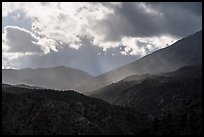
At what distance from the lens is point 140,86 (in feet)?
570

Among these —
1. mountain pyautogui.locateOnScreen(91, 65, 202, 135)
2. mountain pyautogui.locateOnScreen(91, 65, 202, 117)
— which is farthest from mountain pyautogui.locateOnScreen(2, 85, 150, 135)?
mountain pyautogui.locateOnScreen(91, 65, 202, 117)

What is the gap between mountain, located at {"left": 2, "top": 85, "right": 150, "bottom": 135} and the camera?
88.4 meters

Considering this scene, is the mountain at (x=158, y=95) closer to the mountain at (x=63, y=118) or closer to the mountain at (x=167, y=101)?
the mountain at (x=167, y=101)

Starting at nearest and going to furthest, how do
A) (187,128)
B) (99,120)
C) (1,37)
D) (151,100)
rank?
(187,128) → (1,37) → (99,120) → (151,100)

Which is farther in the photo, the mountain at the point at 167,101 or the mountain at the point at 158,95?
the mountain at the point at 158,95

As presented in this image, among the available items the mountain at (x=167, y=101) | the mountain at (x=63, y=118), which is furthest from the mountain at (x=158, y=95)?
the mountain at (x=63, y=118)

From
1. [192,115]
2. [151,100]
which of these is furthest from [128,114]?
[192,115]

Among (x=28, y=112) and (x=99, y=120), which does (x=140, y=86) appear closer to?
(x=99, y=120)

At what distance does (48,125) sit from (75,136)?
10.6 metres

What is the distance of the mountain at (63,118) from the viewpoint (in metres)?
88.4

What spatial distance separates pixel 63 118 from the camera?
95.4 m

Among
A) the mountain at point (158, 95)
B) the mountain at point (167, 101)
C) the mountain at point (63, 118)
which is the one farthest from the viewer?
the mountain at point (158, 95)

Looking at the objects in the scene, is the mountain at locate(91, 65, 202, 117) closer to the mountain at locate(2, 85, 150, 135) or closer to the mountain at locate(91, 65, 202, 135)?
the mountain at locate(91, 65, 202, 135)

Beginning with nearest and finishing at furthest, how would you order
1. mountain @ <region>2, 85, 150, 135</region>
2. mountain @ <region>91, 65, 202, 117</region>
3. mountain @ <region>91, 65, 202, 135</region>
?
1. mountain @ <region>91, 65, 202, 135</region>
2. mountain @ <region>2, 85, 150, 135</region>
3. mountain @ <region>91, 65, 202, 117</region>
